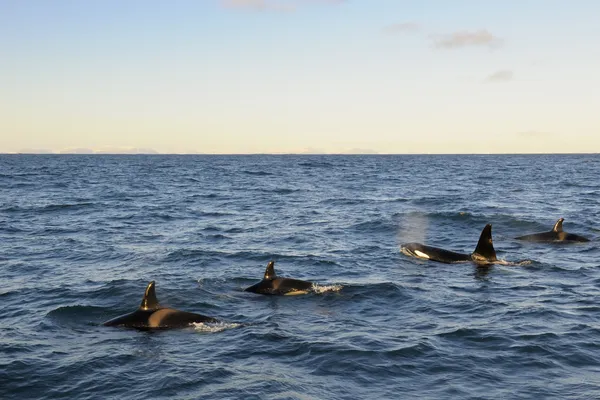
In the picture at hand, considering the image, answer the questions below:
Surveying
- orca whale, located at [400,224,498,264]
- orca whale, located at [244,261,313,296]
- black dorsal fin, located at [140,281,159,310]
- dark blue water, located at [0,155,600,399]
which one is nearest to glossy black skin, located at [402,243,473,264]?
orca whale, located at [400,224,498,264]

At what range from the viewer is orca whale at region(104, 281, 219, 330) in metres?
15.1

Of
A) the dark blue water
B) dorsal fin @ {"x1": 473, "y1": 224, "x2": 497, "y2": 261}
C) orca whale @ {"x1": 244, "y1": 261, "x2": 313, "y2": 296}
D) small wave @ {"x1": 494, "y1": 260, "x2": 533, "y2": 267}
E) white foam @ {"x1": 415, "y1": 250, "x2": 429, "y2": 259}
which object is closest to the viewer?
the dark blue water

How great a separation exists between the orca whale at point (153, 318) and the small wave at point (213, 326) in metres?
0.19

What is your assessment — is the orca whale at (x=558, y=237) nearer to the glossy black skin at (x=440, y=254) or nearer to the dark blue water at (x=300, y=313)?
the dark blue water at (x=300, y=313)

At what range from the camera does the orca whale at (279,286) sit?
60.3ft

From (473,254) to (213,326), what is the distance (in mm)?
11897

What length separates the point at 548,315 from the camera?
1627 cm

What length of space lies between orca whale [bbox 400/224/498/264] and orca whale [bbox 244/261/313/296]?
268 inches

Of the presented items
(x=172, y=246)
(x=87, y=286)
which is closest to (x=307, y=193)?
(x=172, y=246)

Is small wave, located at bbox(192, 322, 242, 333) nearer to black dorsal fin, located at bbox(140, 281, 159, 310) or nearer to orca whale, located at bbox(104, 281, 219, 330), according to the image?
orca whale, located at bbox(104, 281, 219, 330)

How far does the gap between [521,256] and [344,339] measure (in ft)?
43.4

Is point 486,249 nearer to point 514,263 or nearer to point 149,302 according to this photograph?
point 514,263

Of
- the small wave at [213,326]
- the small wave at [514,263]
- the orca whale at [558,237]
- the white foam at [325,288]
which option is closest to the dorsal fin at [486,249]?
the small wave at [514,263]

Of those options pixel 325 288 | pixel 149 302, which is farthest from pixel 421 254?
pixel 149 302
